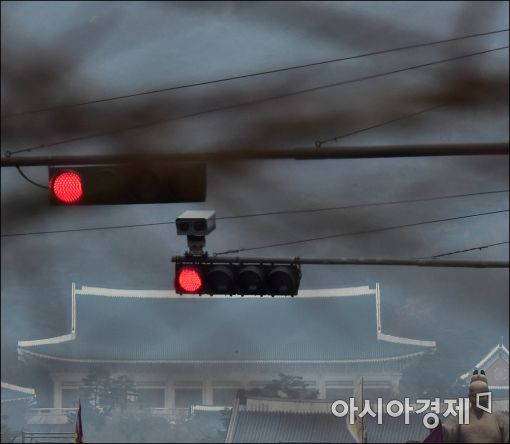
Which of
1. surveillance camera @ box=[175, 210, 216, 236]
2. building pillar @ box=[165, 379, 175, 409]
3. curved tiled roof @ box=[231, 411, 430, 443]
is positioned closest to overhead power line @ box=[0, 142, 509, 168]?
surveillance camera @ box=[175, 210, 216, 236]

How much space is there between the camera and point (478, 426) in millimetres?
9336

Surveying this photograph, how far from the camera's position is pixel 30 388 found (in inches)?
1270

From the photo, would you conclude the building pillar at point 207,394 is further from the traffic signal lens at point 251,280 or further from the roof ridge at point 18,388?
the traffic signal lens at point 251,280

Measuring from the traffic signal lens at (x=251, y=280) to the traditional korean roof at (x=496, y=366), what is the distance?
20565mm

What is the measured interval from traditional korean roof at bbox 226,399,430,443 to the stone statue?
62.1 feet

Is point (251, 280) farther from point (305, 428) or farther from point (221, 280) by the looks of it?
point (305, 428)

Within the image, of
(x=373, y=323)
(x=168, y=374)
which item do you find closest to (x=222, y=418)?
(x=168, y=374)

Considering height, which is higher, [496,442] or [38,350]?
[38,350]

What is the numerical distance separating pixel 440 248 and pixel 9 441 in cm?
Result: 1337

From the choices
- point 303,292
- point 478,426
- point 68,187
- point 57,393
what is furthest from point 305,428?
point 68,187

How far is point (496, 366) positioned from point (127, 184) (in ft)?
81.1

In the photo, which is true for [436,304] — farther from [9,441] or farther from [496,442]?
[496,442]

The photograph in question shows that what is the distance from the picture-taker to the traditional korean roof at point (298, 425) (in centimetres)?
2806

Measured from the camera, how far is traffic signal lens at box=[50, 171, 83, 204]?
5688mm
